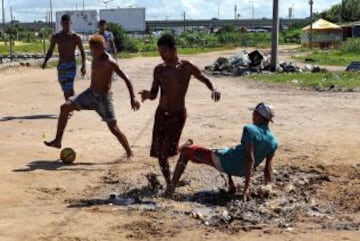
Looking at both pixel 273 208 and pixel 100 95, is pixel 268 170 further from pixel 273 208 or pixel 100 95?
pixel 100 95

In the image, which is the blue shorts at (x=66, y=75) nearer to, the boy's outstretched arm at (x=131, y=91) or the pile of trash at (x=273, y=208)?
the boy's outstretched arm at (x=131, y=91)

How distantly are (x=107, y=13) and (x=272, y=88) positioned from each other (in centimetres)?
6980

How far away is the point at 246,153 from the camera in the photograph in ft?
23.7

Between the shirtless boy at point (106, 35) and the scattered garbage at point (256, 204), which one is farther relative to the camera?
the shirtless boy at point (106, 35)

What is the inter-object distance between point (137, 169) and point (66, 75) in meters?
5.04

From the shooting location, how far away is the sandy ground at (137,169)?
6.39 m

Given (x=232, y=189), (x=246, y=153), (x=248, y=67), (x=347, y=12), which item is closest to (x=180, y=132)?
(x=232, y=189)

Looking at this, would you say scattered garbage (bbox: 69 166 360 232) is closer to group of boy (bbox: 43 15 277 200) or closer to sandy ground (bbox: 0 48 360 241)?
sandy ground (bbox: 0 48 360 241)

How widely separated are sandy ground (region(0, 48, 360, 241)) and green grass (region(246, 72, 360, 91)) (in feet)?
11.8

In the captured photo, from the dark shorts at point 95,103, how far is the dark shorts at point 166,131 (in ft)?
6.18

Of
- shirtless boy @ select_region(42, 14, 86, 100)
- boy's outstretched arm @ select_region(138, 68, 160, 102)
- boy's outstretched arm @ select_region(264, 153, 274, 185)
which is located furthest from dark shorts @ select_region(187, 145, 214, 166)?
shirtless boy @ select_region(42, 14, 86, 100)

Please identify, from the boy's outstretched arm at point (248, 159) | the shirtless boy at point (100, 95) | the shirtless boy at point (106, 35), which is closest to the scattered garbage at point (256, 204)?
the boy's outstretched arm at point (248, 159)

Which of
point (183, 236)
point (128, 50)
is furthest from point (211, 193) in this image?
point (128, 50)

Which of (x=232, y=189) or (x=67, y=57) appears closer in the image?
(x=232, y=189)
